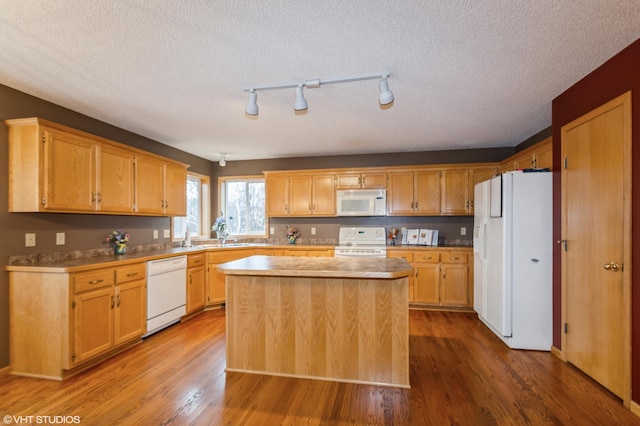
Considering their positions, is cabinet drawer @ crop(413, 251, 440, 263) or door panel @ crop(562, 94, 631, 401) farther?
cabinet drawer @ crop(413, 251, 440, 263)

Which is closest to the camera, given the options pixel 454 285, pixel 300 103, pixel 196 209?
pixel 300 103

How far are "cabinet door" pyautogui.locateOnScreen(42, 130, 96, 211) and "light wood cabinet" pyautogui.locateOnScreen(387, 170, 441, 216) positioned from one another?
12.5 feet

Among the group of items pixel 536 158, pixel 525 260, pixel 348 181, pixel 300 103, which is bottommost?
pixel 525 260

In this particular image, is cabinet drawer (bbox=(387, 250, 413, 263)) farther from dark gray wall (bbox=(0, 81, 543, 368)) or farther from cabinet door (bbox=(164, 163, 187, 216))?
cabinet door (bbox=(164, 163, 187, 216))

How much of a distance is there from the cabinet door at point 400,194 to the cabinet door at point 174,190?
3.10 m

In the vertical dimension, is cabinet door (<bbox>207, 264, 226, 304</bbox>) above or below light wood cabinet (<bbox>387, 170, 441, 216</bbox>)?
below

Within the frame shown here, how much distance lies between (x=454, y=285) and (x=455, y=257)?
401 millimetres

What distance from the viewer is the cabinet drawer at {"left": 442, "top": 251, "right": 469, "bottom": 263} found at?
428 centimetres

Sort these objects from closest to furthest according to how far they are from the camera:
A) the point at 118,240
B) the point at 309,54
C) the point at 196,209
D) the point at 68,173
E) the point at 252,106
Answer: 1. the point at 309,54
2. the point at 252,106
3. the point at 68,173
4. the point at 118,240
5. the point at 196,209

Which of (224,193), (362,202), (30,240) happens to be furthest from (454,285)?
(30,240)

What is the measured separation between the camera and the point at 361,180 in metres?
4.83

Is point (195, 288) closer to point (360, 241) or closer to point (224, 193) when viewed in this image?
point (224, 193)

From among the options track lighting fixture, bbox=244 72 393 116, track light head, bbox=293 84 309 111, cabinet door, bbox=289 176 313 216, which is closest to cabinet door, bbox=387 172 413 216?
cabinet door, bbox=289 176 313 216

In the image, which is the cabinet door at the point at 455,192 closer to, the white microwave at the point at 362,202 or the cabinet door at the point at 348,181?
the white microwave at the point at 362,202
